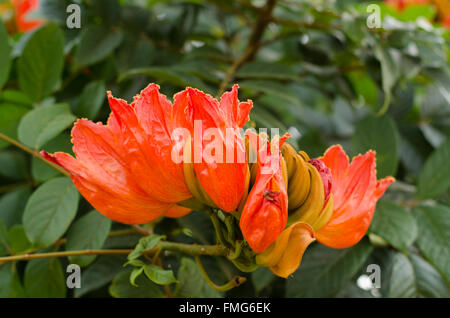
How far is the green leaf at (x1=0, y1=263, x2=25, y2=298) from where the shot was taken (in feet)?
2.11

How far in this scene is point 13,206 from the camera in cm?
81

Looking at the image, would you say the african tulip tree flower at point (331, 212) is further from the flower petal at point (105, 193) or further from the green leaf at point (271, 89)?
the green leaf at point (271, 89)

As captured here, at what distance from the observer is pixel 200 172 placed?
460 mm

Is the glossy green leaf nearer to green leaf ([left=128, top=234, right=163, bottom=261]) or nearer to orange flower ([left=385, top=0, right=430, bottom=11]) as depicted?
green leaf ([left=128, top=234, right=163, bottom=261])

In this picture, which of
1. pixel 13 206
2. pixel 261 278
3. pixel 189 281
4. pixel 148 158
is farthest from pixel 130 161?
pixel 13 206

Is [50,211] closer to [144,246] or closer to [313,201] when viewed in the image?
[144,246]

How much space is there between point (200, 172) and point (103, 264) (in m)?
0.33

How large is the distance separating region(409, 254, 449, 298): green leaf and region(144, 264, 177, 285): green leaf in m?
0.42

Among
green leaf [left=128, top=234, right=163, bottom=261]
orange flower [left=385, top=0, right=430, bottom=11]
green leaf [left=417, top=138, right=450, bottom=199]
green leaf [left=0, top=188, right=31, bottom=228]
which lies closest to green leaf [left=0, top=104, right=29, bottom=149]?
green leaf [left=0, top=188, right=31, bottom=228]

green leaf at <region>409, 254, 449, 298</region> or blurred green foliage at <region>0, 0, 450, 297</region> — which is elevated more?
blurred green foliage at <region>0, 0, 450, 297</region>

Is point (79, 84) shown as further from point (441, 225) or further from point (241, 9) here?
point (441, 225)

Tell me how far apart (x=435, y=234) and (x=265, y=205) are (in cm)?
42

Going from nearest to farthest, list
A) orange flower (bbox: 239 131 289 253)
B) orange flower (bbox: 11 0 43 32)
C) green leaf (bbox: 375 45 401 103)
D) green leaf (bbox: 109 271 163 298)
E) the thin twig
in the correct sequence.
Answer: orange flower (bbox: 239 131 289 253), green leaf (bbox: 109 271 163 298), green leaf (bbox: 375 45 401 103), the thin twig, orange flower (bbox: 11 0 43 32)

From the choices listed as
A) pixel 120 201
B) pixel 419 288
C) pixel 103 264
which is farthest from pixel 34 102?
pixel 419 288
